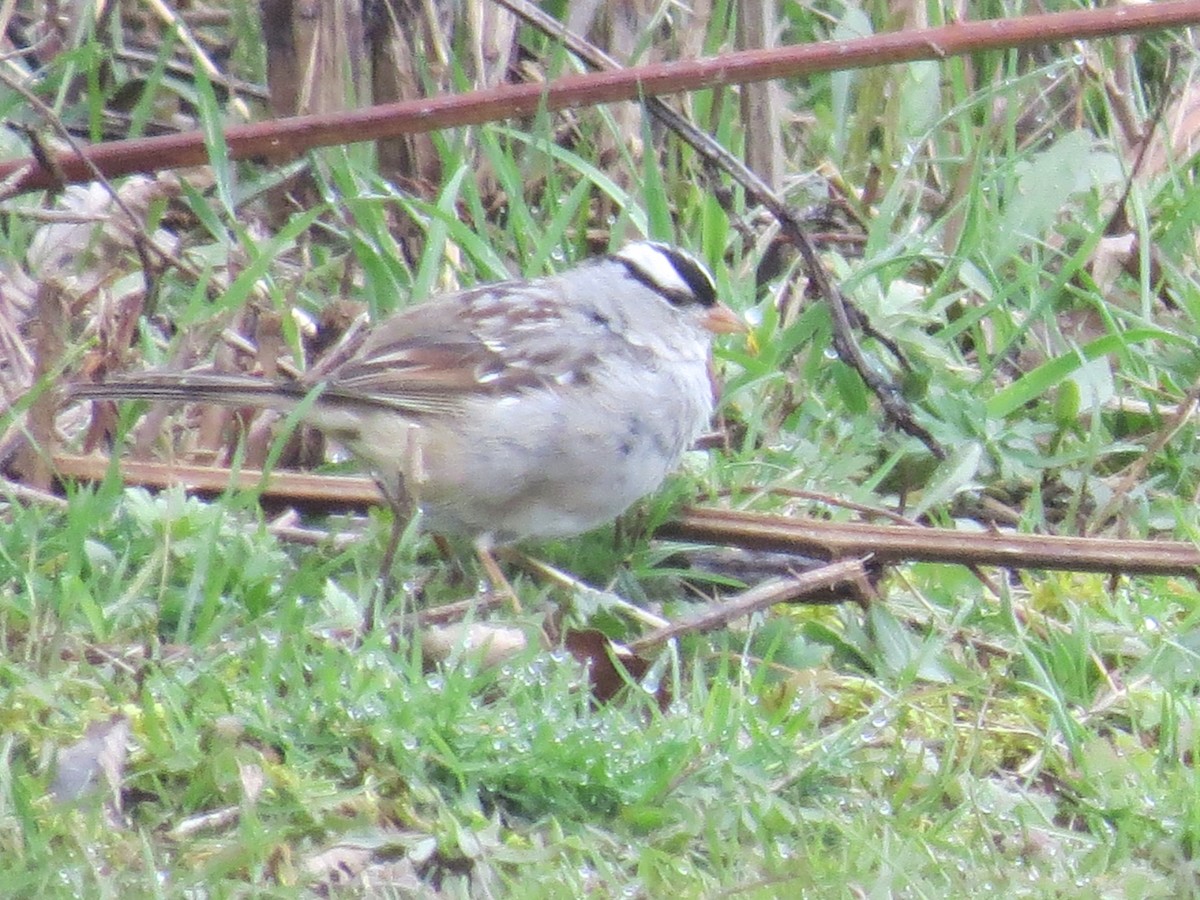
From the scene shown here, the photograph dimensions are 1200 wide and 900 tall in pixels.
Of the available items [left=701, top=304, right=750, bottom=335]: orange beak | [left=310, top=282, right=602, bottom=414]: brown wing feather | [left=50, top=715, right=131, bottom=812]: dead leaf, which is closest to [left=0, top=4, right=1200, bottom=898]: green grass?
[left=50, top=715, right=131, bottom=812]: dead leaf

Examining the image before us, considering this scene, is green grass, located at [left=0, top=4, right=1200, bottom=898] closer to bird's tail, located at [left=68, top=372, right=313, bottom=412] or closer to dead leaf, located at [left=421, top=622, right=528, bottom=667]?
dead leaf, located at [left=421, top=622, right=528, bottom=667]

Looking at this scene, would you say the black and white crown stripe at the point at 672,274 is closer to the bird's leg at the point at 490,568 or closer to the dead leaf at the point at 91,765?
the bird's leg at the point at 490,568

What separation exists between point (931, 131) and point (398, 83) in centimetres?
158

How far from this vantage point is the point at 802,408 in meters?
5.36

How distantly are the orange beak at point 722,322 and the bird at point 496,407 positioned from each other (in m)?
0.30

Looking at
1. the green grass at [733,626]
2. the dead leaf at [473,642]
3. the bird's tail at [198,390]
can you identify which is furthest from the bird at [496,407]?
the dead leaf at [473,642]

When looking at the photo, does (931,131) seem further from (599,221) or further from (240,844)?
(240,844)

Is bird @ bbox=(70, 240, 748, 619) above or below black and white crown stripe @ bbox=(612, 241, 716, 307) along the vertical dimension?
below

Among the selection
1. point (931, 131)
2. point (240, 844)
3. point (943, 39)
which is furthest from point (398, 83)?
point (240, 844)

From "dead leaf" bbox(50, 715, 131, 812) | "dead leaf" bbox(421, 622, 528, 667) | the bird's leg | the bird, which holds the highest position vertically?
the bird

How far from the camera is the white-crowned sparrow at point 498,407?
178 inches

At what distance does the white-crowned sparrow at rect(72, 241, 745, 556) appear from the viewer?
4531mm

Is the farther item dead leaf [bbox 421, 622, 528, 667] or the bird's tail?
the bird's tail

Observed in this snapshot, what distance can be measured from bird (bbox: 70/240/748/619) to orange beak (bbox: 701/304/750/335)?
299mm
